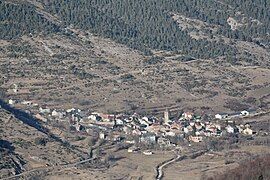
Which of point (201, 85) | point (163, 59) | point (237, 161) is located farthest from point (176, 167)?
point (163, 59)

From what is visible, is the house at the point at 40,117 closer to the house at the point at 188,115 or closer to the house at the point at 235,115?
the house at the point at 188,115

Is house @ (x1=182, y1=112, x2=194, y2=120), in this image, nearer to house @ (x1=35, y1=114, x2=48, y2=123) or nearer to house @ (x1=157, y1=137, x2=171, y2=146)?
house @ (x1=157, y1=137, x2=171, y2=146)

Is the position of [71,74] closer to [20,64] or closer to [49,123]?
[20,64]

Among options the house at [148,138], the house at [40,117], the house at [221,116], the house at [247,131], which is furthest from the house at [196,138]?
the house at [40,117]

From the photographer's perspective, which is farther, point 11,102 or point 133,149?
point 11,102

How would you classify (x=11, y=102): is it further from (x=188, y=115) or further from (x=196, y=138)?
(x=196, y=138)

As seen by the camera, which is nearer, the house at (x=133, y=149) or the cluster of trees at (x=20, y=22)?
the house at (x=133, y=149)

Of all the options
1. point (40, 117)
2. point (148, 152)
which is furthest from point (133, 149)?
point (40, 117)
